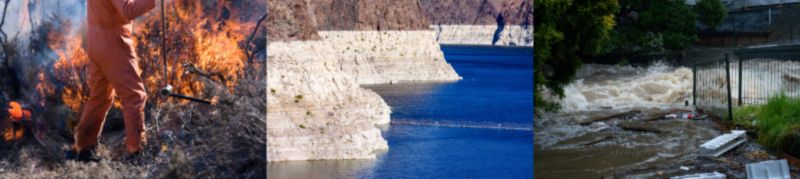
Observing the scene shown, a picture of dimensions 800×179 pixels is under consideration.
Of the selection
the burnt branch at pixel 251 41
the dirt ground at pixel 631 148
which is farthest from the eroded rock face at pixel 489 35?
the dirt ground at pixel 631 148

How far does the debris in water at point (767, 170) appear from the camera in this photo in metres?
8.97

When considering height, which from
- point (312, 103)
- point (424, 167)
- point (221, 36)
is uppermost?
point (221, 36)

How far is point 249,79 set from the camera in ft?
19.4

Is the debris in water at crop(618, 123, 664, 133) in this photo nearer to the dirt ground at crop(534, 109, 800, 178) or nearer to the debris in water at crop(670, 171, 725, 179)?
the dirt ground at crop(534, 109, 800, 178)

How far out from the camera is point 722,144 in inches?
380

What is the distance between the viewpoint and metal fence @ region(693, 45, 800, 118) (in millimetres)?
9922

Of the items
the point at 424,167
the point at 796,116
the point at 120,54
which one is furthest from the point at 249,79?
the point at 796,116

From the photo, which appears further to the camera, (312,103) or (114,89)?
(312,103)

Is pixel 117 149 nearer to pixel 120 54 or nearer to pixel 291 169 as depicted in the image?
pixel 120 54

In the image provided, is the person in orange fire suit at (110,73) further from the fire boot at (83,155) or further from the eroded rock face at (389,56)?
the eroded rock face at (389,56)

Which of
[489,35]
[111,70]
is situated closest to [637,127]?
[489,35]

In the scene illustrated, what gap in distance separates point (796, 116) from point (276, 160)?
587 cm

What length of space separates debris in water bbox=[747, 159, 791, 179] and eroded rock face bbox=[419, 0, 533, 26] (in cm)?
377

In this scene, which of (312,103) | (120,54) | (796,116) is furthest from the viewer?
(796,116)
